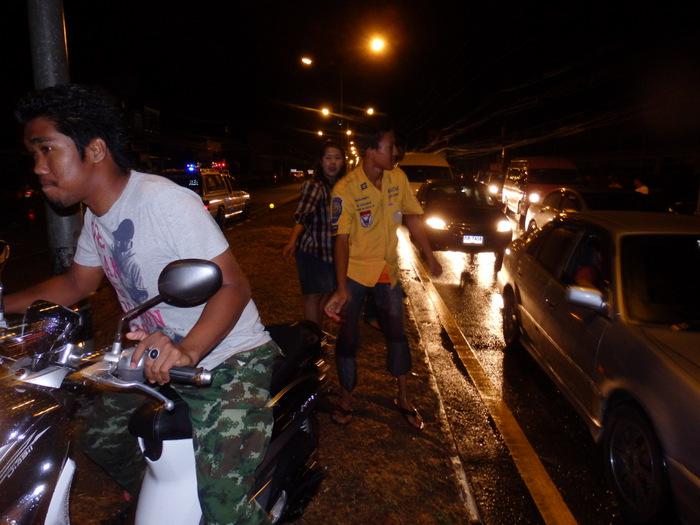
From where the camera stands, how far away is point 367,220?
11.9 feet

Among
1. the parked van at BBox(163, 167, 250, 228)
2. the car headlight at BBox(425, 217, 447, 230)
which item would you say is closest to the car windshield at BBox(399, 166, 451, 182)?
the parked van at BBox(163, 167, 250, 228)

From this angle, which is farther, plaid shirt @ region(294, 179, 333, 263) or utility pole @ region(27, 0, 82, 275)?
plaid shirt @ region(294, 179, 333, 263)

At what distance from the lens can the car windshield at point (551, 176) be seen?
57.3ft

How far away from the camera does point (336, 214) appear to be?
3580 millimetres

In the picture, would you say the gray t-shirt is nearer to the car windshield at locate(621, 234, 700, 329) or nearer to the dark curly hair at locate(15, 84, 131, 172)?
the dark curly hair at locate(15, 84, 131, 172)

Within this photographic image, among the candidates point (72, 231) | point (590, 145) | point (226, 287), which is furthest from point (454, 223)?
point (590, 145)

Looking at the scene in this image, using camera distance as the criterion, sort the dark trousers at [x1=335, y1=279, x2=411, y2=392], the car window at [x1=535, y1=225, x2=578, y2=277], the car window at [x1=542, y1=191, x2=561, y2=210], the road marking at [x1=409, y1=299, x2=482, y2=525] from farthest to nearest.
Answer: the car window at [x1=542, y1=191, x2=561, y2=210] → the car window at [x1=535, y1=225, x2=578, y2=277] → the dark trousers at [x1=335, y1=279, x2=411, y2=392] → the road marking at [x1=409, y1=299, x2=482, y2=525]

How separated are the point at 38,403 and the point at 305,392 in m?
1.25

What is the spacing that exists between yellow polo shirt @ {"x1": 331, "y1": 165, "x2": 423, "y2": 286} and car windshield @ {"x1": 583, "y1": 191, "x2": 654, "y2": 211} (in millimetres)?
6114

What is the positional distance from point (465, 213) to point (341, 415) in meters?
7.21

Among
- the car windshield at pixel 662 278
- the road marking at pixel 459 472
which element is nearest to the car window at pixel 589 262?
the car windshield at pixel 662 278

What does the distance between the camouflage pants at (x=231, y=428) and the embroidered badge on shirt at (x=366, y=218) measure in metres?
1.62

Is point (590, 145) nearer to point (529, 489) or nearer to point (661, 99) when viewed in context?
point (661, 99)

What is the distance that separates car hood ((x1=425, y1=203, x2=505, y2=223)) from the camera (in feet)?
33.2
